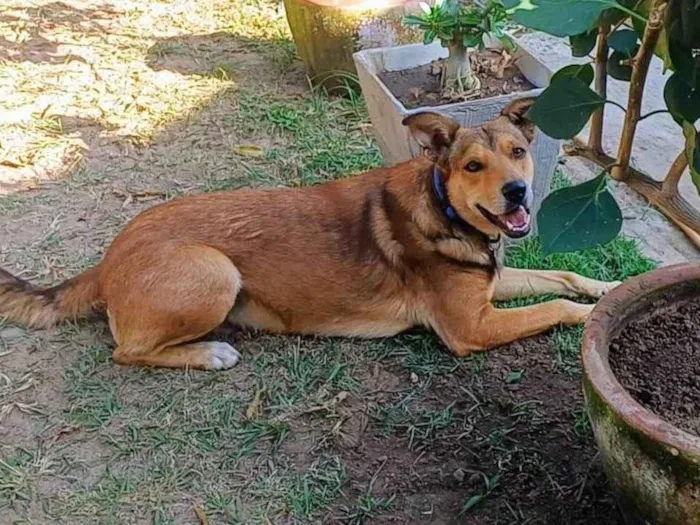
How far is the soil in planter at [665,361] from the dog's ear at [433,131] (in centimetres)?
109

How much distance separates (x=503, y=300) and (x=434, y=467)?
1.06 meters

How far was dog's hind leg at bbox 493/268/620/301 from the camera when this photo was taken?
4.00m

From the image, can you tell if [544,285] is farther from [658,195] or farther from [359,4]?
[359,4]

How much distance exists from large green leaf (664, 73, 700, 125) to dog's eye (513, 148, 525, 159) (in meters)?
1.38

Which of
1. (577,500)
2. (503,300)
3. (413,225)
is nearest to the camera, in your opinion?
(577,500)

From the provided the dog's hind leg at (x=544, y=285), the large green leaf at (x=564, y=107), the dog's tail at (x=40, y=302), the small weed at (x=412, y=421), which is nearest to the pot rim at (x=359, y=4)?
the dog's hind leg at (x=544, y=285)

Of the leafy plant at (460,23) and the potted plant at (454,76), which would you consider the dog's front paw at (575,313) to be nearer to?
the potted plant at (454,76)

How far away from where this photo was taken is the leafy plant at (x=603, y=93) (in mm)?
2063

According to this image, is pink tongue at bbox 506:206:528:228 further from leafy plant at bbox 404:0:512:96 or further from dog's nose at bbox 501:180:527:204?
leafy plant at bbox 404:0:512:96

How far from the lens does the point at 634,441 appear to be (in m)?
2.35

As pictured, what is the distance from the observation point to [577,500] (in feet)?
9.87

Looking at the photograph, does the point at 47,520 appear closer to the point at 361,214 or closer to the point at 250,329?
the point at 250,329

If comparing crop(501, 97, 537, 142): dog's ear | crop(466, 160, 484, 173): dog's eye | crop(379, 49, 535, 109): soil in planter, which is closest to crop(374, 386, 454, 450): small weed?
crop(466, 160, 484, 173): dog's eye

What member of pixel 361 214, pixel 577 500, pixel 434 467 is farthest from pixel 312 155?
pixel 577 500
